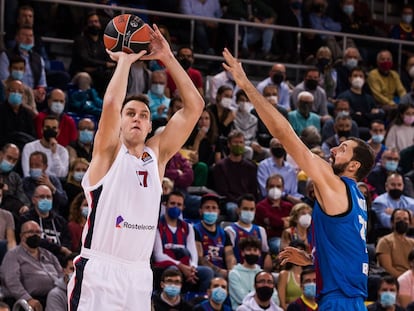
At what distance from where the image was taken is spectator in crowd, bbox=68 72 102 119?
15.6 m

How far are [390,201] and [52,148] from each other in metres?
4.76

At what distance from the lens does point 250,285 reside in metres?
13.2

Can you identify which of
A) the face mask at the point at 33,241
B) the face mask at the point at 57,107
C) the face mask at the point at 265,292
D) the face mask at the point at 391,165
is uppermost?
the face mask at the point at 57,107

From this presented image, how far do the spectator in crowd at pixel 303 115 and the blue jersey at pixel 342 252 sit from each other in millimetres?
9029

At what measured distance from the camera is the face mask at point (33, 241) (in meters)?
12.2

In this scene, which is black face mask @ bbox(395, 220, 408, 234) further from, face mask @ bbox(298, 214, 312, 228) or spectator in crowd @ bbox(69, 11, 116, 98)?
spectator in crowd @ bbox(69, 11, 116, 98)

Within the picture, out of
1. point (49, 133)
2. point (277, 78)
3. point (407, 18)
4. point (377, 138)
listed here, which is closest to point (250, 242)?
point (49, 133)

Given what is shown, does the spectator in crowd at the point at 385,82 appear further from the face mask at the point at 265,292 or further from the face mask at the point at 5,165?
the face mask at the point at 5,165

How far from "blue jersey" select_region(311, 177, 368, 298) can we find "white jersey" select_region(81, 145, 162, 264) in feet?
3.89

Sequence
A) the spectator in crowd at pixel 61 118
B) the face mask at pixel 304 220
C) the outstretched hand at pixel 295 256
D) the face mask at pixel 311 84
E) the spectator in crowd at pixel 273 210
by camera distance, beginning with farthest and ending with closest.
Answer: the face mask at pixel 311 84, the spectator in crowd at pixel 61 118, the spectator in crowd at pixel 273 210, the face mask at pixel 304 220, the outstretched hand at pixel 295 256

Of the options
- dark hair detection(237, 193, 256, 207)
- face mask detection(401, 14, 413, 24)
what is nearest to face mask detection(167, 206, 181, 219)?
dark hair detection(237, 193, 256, 207)

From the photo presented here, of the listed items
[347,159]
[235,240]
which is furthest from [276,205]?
[347,159]

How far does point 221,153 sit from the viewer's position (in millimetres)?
15875

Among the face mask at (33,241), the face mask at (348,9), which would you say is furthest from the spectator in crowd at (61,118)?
the face mask at (348,9)
